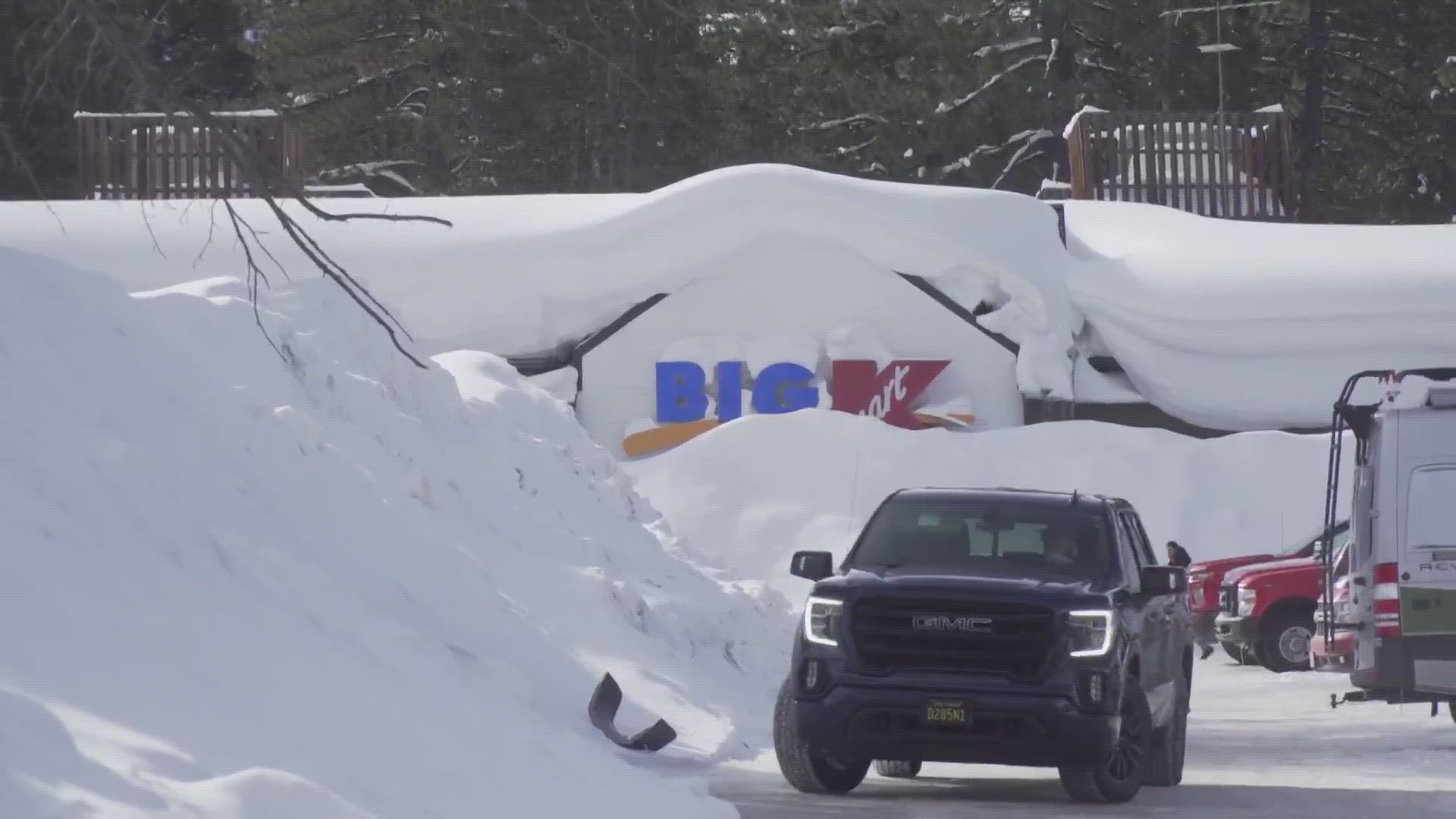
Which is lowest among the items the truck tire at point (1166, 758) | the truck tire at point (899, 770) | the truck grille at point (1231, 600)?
the truck grille at point (1231, 600)

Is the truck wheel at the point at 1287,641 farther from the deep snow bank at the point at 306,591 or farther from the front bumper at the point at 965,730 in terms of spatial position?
the front bumper at the point at 965,730

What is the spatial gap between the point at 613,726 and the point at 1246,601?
986 cm

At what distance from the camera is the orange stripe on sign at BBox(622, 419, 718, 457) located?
29906 mm

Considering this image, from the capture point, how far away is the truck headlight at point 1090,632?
37.5 ft

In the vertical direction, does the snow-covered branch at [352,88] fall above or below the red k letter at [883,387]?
above

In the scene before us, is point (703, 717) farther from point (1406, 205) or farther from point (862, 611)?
point (1406, 205)

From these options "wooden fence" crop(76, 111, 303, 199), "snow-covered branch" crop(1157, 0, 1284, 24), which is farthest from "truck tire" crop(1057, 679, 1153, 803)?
"snow-covered branch" crop(1157, 0, 1284, 24)

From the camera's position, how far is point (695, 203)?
3116cm

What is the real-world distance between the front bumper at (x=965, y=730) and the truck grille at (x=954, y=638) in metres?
0.21

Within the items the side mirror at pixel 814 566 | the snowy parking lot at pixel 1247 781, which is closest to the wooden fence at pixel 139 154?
the snowy parking lot at pixel 1247 781

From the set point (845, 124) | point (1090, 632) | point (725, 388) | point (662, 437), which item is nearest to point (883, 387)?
point (725, 388)

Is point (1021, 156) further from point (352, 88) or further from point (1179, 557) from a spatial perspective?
point (1179, 557)

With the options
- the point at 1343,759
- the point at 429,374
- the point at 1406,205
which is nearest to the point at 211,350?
the point at 429,374

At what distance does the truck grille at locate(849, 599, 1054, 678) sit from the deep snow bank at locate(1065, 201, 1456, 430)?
19380 mm
